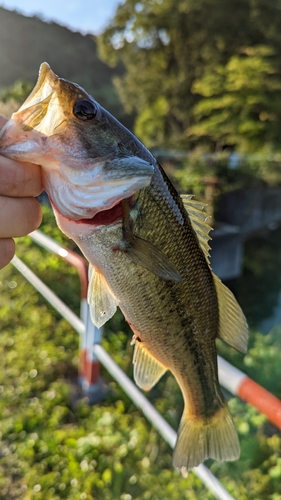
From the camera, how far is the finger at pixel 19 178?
0.97 meters

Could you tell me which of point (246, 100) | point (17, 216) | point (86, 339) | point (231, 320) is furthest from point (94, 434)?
point (246, 100)

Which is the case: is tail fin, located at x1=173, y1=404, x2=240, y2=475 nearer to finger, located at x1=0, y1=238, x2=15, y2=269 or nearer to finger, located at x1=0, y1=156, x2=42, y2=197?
finger, located at x1=0, y1=238, x2=15, y2=269

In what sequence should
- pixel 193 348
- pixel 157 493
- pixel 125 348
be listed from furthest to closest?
pixel 125 348
pixel 157 493
pixel 193 348

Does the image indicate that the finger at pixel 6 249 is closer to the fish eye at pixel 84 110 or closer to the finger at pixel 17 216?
the finger at pixel 17 216

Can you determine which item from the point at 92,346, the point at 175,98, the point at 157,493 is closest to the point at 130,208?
the point at 92,346

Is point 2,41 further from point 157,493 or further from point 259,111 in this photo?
point 157,493

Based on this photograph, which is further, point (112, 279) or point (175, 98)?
point (175, 98)

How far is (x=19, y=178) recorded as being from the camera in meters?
1.00

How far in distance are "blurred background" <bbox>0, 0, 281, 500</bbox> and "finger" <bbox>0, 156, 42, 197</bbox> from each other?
2.20 meters

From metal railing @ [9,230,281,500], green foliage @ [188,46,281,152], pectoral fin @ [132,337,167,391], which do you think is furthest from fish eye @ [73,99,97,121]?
green foliage @ [188,46,281,152]

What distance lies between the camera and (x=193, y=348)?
1381 mm

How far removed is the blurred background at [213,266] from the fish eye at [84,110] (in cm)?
235

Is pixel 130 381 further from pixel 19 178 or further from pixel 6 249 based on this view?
pixel 19 178

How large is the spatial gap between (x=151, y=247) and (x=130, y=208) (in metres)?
0.14
